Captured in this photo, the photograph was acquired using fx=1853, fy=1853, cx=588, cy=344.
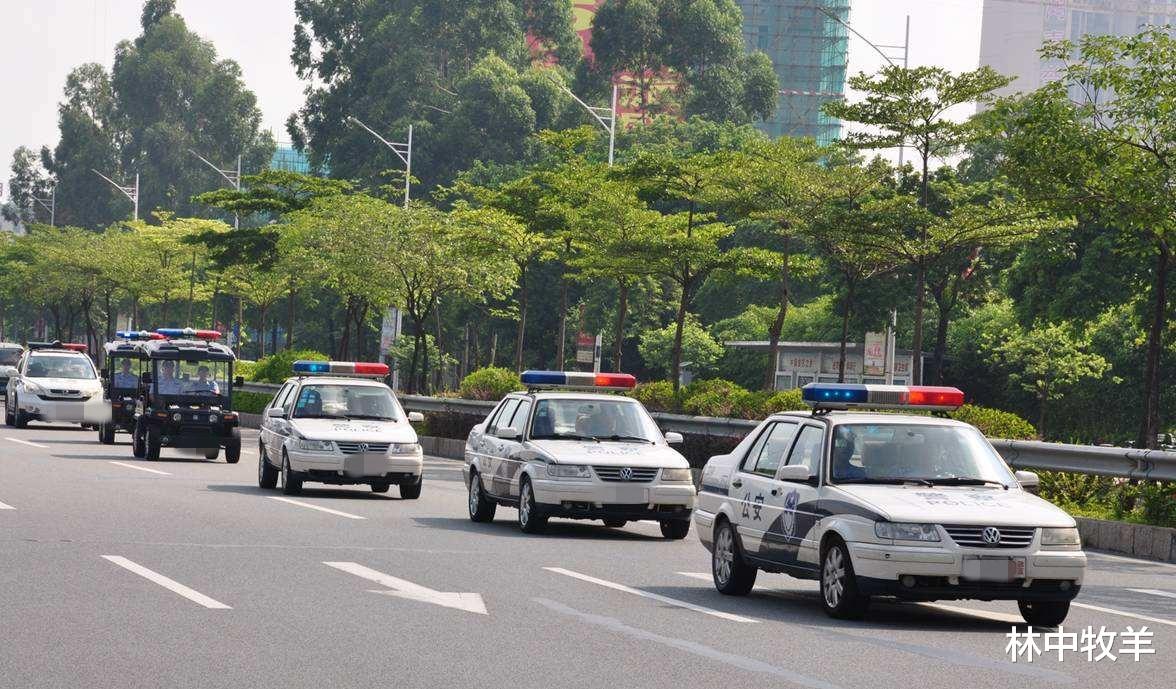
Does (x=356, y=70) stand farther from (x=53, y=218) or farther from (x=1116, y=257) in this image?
(x=1116, y=257)

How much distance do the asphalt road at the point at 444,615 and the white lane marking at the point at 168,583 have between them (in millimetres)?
32

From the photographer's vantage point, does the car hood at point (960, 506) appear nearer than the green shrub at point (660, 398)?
Yes

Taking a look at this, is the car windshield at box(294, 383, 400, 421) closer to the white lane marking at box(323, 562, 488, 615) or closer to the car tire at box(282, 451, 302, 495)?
the car tire at box(282, 451, 302, 495)

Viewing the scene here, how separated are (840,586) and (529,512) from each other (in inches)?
275

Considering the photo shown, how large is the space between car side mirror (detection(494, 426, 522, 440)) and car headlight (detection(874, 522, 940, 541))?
820cm

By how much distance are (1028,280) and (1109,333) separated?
22360 mm

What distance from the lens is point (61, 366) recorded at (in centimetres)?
4153

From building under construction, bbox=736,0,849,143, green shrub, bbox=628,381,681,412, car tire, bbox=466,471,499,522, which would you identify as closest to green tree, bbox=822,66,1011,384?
green shrub, bbox=628,381,681,412

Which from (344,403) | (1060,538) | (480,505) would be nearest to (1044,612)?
(1060,538)

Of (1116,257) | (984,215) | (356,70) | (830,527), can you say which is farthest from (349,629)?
(356,70)

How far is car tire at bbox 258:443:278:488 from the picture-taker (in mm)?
24484

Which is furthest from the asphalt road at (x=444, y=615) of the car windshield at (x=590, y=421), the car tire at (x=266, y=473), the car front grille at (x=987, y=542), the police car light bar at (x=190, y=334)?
the police car light bar at (x=190, y=334)

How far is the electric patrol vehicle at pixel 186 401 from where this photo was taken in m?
31.0

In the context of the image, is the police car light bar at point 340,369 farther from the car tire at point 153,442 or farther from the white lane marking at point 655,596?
the white lane marking at point 655,596
